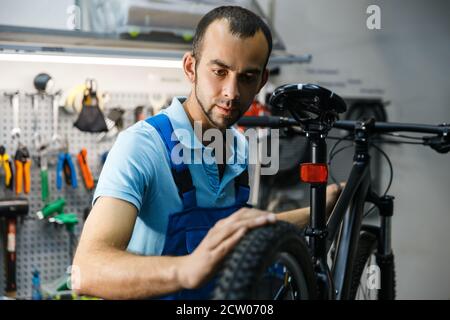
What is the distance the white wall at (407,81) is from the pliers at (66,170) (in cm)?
109

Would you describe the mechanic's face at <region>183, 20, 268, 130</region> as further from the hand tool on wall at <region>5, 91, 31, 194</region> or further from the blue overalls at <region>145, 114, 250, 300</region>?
the hand tool on wall at <region>5, 91, 31, 194</region>

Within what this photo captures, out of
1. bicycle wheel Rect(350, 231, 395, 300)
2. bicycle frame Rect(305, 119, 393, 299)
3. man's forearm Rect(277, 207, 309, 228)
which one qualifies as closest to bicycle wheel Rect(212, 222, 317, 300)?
bicycle frame Rect(305, 119, 393, 299)

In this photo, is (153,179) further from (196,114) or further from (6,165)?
(6,165)

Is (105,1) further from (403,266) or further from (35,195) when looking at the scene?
(403,266)

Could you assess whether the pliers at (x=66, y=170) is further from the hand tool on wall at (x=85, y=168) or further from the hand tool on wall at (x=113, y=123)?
the hand tool on wall at (x=113, y=123)

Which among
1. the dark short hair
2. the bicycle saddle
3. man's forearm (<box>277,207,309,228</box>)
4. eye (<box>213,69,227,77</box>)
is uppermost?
the dark short hair

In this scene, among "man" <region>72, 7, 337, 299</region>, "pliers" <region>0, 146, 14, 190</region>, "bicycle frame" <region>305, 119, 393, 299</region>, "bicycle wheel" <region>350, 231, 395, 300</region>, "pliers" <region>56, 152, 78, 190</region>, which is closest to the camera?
"man" <region>72, 7, 337, 299</region>

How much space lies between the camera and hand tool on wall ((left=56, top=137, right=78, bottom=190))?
6.71 feet

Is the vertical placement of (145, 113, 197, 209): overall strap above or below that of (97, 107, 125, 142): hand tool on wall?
below

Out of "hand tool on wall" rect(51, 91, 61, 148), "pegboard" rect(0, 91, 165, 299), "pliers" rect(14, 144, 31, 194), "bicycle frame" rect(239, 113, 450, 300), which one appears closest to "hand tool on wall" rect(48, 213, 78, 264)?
"pegboard" rect(0, 91, 165, 299)

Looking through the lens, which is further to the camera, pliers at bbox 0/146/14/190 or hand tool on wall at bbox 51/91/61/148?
hand tool on wall at bbox 51/91/61/148

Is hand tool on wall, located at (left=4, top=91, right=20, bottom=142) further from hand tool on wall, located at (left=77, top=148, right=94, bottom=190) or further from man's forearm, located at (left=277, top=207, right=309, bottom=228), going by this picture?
man's forearm, located at (left=277, top=207, right=309, bottom=228)

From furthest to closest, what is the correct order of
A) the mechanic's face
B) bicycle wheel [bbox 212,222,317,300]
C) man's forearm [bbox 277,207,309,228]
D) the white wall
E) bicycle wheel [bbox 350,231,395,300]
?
the white wall < bicycle wheel [bbox 350,231,395,300] < man's forearm [bbox 277,207,309,228] < the mechanic's face < bicycle wheel [bbox 212,222,317,300]

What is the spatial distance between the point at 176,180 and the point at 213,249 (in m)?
0.30
